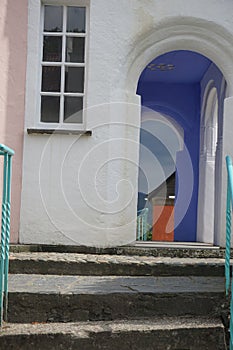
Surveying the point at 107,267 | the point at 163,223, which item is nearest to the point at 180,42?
the point at 107,267

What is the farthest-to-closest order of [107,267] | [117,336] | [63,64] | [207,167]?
[207,167] < [63,64] < [107,267] < [117,336]

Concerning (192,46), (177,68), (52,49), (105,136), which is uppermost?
(177,68)

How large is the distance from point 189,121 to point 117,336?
8.65 metres

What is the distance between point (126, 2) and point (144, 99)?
5553mm

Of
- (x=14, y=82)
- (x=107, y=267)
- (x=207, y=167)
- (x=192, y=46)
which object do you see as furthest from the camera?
(x=207, y=167)

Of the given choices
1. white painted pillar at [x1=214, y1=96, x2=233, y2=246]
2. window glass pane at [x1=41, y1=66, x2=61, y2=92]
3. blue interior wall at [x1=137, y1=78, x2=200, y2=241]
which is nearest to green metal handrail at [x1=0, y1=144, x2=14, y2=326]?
window glass pane at [x1=41, y1=66, x2=61, y2=92]

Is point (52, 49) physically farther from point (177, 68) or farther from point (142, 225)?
point (142, 225)

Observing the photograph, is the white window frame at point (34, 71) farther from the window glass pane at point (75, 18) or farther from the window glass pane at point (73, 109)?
the window glass pane at point (75, 18)

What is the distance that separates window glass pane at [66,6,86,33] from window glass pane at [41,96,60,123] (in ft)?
3.12

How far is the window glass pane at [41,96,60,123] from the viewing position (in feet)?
23.5

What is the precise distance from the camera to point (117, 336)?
4.18m

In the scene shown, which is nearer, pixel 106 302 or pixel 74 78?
pixel 106 302

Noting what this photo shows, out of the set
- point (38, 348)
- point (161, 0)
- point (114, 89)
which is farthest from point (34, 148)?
point (38, 348)

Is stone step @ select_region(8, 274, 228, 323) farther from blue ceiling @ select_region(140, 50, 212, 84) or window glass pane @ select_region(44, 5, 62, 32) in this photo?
blue ceiling @ select_region(140, 50, 212, 84)
